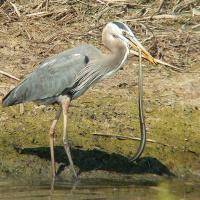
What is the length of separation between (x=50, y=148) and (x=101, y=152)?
56cm

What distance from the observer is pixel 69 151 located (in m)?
9.98

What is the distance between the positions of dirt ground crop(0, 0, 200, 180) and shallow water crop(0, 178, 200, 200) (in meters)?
0.38

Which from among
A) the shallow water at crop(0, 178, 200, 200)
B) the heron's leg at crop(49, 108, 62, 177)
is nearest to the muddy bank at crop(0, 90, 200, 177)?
the heron's leg at crop(49, 108, 62, 177)

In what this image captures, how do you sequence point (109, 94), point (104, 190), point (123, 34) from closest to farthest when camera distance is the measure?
1. point (104, 190)
2. point (123, 34)
3. point (109, 94)

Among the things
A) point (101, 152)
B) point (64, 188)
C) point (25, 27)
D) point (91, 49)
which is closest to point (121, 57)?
point (91, 49)

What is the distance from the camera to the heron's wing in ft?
33.3

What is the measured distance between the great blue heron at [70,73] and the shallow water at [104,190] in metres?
0.75

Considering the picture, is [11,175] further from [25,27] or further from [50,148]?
[25,27]

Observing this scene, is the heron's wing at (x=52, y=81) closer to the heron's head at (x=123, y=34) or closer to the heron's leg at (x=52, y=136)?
the heron's leg at (x=52, y=136)

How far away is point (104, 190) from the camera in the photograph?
9.23 meters

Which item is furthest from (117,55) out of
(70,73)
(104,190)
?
(104,190)

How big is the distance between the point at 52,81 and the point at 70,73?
21 centimetres

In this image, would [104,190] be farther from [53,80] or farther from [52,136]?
[53,80]

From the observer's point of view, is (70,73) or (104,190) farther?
(70,73)
